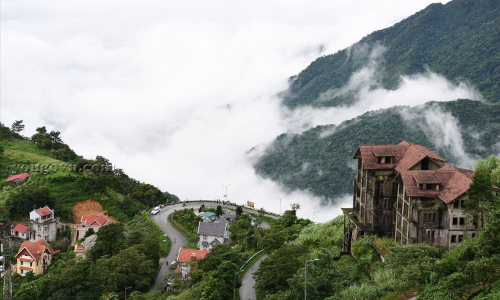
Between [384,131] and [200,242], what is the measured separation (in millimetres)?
73380

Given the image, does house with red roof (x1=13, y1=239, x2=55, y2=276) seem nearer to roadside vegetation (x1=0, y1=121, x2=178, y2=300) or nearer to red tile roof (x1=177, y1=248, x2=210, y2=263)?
roadside vegetation (x1=0, y1=121, x2=178, y2=300)

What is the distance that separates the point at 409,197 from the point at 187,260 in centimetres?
3329

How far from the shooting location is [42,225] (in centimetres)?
7169

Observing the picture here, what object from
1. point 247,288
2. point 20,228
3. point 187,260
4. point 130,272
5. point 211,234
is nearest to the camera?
point 247,288

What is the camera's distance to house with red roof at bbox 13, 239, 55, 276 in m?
62.5

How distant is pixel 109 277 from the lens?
161 ft

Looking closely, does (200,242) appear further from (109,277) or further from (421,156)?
(421,156)

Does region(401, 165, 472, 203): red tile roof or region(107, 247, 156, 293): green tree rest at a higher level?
region(401, 165, 472, 203): red tile roof

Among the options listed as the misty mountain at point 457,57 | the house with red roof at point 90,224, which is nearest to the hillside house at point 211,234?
the house with red roof at point 90,224

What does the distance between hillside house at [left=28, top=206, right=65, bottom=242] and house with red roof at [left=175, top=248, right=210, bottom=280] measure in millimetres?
30099

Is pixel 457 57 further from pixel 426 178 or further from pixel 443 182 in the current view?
pixel 426 178

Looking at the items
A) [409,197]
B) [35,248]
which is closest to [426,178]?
[409,197]

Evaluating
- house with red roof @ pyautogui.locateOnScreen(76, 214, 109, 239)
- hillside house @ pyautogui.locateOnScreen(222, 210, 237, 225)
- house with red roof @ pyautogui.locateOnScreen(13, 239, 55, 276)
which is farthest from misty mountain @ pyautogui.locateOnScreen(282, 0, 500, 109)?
house with red roof @ pyautogui.locateOnScreen(13, 239, 55, 276)

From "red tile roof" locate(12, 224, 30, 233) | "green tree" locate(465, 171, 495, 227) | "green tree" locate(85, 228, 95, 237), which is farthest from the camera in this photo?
"red tile roof" locate(12, 224, 30, 233)
